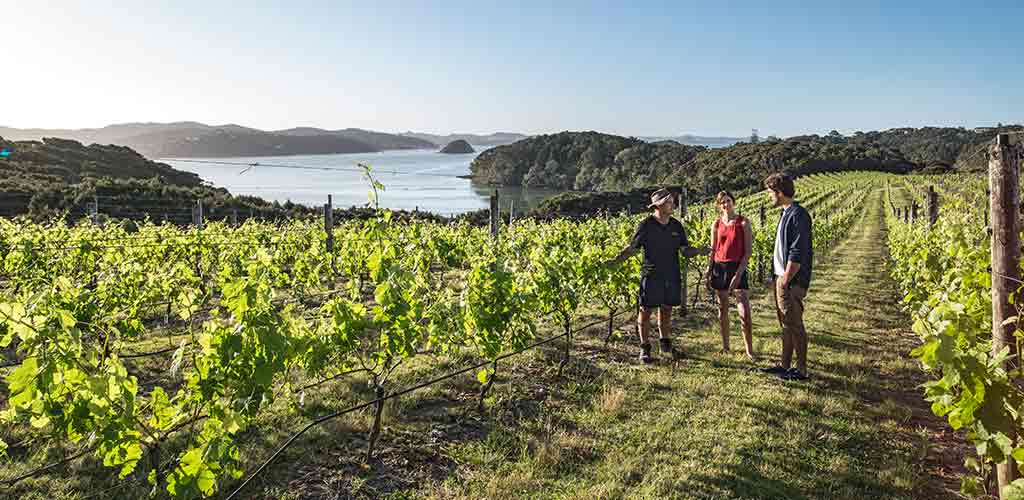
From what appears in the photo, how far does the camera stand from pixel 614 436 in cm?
409

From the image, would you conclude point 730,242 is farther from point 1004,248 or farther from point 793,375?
point 1004,248

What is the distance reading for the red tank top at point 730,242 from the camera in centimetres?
545

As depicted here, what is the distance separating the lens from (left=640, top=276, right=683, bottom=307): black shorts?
544 cm

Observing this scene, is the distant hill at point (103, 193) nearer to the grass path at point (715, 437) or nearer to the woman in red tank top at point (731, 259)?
the woman in red tank top at point (731, 259)

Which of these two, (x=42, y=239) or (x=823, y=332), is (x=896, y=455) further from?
(x=42, y=239)

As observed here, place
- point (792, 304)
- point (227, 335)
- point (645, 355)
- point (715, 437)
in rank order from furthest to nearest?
point (645, 355), point (792, 304), point (715, 437), point (227, 335)

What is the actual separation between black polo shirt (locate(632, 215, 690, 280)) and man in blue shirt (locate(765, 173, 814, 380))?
33.7 inches

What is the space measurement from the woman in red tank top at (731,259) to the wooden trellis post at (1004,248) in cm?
221

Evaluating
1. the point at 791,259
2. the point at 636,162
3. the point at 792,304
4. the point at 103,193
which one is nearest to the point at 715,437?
the point at 792,304

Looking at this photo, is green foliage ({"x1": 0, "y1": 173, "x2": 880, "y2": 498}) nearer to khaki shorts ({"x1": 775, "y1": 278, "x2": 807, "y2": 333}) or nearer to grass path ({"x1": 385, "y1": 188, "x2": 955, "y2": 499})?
grass path ({"x1": 385, "y1": 188, "x2": 955, "y2": 499})

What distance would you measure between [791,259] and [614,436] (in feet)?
6.62

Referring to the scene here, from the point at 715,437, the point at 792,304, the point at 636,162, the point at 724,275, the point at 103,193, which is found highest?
the point at 636,162

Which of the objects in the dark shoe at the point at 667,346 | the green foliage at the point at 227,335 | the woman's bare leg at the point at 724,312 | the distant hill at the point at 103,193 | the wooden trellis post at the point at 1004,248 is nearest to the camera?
the green foliage at the point at 227,335

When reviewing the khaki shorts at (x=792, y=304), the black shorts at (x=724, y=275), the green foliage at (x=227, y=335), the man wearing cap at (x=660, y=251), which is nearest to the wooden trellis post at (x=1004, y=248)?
the green foliage at (x=227, y=335)
